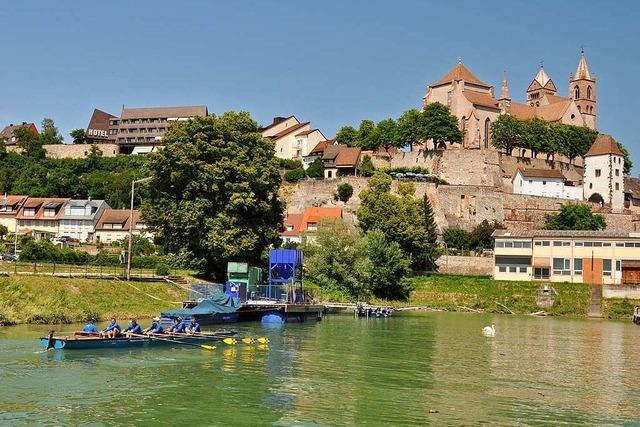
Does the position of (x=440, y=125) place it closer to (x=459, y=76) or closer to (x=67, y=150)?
(x=459, y=76)

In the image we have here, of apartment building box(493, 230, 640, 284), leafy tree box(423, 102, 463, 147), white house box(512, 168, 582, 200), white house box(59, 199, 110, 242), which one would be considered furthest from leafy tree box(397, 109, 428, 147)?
white house box(59, 199, 110, 242)

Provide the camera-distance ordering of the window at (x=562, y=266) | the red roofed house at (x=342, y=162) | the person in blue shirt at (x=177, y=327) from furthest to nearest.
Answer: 1. the red roofed house at (x=342, y=162)
2. the window at (x=562, y=266)
3. the person in blue shirt at (x=177, y=327)

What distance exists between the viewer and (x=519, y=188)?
121562 mm

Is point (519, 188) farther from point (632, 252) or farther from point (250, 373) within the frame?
point (250, 373)

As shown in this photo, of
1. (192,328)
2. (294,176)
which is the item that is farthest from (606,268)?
(192,328)

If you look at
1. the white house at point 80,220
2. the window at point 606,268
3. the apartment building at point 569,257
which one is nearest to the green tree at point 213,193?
the apartment building at point 569,257

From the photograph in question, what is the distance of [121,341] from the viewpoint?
34469mm

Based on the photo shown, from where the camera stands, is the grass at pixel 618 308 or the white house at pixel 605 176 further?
the white house at pixel 605 176

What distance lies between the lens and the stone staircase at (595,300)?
255 ft

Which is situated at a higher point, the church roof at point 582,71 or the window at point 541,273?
the church roof at point 582,71

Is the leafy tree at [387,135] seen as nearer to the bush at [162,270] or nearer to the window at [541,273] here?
the window at [541,273]

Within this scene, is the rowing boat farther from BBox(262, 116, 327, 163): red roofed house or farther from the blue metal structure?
BBox(262, 116, 327, 163): red roofed house

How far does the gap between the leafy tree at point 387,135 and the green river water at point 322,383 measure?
85523 millimetres

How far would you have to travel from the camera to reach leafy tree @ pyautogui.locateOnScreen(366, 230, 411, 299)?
7800 cm
